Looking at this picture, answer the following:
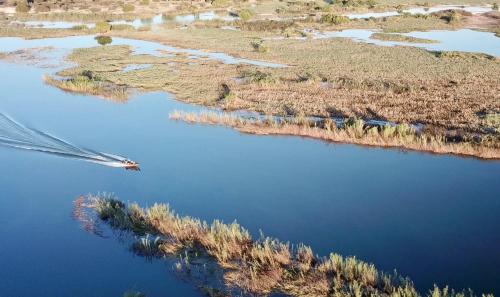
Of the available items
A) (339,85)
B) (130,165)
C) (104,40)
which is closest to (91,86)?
(130,165)

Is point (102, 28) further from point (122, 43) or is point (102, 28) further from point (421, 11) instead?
point (421, 11)

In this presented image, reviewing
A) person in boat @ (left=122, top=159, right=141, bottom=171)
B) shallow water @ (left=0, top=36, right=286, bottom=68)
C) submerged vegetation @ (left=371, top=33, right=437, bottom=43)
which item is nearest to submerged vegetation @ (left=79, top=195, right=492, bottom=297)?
person in boat @ (left=122, top=159, right=141, bottom=171)

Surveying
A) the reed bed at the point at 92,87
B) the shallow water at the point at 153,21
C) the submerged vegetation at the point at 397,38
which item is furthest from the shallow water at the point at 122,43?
the submerged vegetation at the point at 397,38

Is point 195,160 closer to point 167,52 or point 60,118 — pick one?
point 60,118

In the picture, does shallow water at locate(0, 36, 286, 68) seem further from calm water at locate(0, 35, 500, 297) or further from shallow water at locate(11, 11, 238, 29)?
calm water at locate(0, 35, 500, 297)

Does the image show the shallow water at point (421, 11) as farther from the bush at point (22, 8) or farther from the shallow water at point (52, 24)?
the bush at point (22, 8)

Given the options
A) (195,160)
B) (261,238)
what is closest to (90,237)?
(261,238)

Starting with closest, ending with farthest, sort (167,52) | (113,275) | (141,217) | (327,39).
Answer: (113,275) → (141,217) → (167,52) → (327,39)
